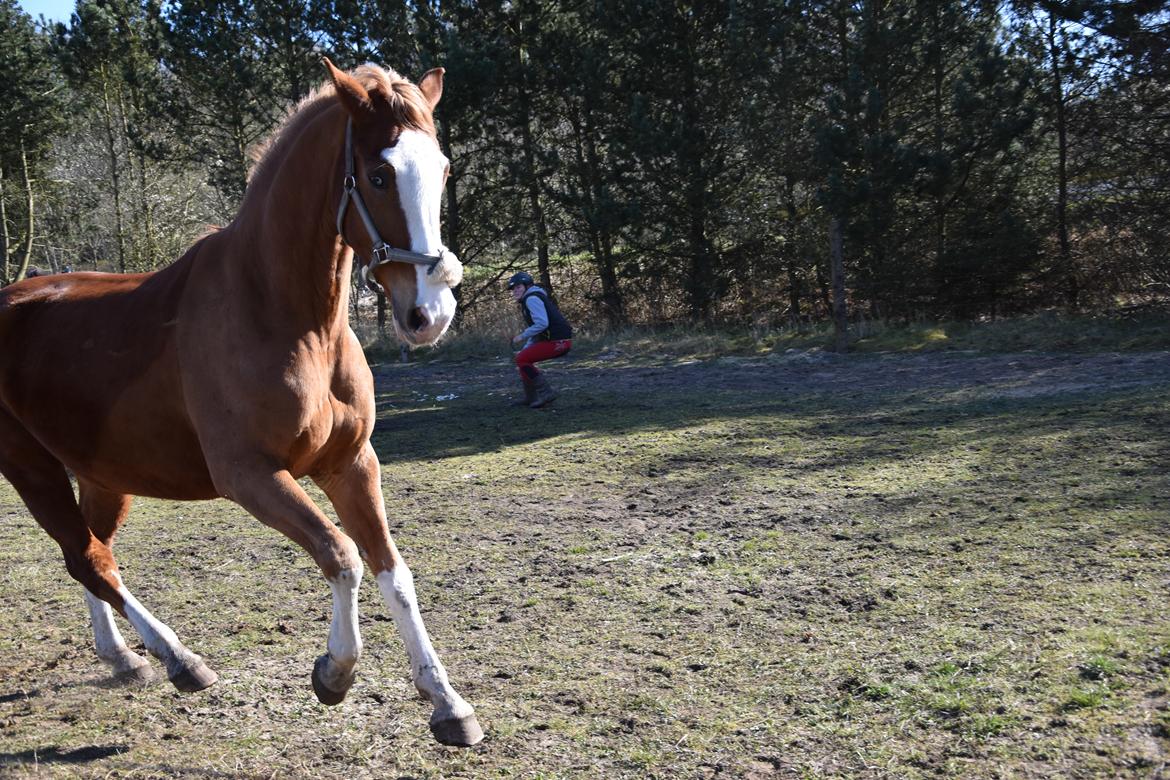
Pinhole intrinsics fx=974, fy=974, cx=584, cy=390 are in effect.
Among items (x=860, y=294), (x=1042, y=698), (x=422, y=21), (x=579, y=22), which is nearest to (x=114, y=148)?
(x=422, y=21)

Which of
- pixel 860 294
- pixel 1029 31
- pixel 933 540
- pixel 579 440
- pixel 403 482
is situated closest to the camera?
pixel 933 540

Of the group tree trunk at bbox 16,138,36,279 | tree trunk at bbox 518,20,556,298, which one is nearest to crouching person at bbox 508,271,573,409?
tree trunk at bbox 518,20,556,298

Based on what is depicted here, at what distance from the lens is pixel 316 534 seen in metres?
3.24

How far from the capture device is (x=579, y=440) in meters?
9.55

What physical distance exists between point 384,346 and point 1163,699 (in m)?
17.1

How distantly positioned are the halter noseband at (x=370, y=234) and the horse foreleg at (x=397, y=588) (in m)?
0.79

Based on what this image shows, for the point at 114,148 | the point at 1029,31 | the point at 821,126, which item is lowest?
the point at 821,126

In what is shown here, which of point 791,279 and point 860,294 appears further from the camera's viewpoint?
point 791,279

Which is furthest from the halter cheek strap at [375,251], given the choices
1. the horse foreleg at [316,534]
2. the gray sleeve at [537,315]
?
the gray sleeve at [537,315]

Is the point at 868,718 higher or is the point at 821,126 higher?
the point at 821,126

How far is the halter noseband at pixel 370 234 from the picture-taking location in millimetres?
3027

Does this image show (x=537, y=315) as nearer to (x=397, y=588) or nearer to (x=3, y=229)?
(x=397, y=588)

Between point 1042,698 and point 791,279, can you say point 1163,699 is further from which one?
point 791,279

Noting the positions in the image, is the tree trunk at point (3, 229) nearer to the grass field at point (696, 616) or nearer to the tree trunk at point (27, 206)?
the tree trunk at point (27, 206)
